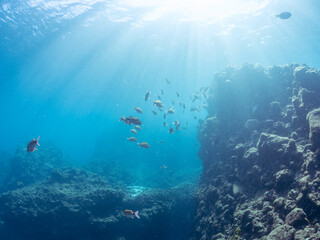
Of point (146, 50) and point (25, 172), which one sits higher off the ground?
point (146, 50)

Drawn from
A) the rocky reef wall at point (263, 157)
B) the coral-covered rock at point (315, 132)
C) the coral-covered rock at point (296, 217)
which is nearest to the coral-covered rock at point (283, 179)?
the rocky reef wall at point (263, 157)

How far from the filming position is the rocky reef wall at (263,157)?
5215 millimetres


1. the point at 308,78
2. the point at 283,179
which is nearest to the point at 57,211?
the point at 283,179

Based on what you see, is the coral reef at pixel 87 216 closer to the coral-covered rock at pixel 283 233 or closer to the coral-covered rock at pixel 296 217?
the coral-covered rock at pixel 283 233

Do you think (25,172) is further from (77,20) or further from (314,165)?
(314,165)

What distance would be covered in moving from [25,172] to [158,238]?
20402 millimetres

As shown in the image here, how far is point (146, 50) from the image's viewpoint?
1236 inches

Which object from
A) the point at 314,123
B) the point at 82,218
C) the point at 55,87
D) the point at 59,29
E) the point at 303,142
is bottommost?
the point at 82,218

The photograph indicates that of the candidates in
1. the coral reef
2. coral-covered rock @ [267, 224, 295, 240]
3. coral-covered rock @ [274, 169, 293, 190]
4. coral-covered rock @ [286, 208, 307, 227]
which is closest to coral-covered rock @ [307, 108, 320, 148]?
coral-covered rock @ [274, 169, 293, 190]

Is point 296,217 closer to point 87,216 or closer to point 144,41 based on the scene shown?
point 87,216

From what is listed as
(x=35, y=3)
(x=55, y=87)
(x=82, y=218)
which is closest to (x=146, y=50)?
(x=35, y=3)

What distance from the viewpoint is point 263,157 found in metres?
7.51

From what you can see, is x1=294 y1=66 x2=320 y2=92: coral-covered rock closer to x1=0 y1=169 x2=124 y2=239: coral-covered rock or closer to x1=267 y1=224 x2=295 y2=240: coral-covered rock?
x1=267 y1=224 x2=295 y2=240: coral-covered rock

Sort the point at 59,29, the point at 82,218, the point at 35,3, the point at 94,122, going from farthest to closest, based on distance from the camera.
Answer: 1. the point at 94,122
2. the point at 59,29
3. the point at 35,3
4. the point at 82,218
